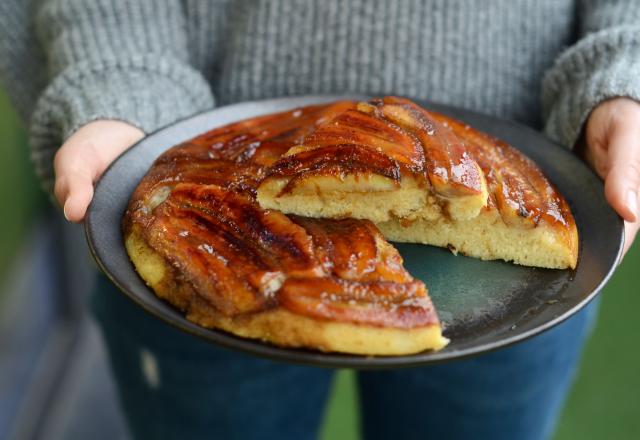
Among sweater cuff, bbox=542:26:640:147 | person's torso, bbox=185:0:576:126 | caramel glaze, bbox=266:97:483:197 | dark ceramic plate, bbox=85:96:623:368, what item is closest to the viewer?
dark ceramic plate, bbox=85:96:623:368

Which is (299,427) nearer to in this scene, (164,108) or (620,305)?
(164,108)

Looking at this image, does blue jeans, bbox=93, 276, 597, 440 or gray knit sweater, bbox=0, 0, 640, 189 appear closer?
gray knit sweater, bbox=0, 0, 640, 189

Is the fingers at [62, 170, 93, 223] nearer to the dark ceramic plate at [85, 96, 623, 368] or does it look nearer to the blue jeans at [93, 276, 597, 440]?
the dark ceramic plate at [85, 96, 623, 368]

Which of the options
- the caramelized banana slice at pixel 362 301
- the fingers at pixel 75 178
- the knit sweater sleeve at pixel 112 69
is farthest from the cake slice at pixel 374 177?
the knit sweater sleeve at pixel 112 69

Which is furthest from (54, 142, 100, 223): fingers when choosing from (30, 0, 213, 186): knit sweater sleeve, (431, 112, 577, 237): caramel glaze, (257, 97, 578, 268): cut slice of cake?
(431, 112, 577, 237): caramel glaze

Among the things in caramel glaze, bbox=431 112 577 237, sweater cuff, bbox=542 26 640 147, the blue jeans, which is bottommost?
the blue jeans

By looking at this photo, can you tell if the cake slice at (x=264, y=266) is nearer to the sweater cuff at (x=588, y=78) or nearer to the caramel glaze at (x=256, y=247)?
the caramel glaze at (x=256, y=247)

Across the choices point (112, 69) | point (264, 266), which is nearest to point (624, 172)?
point (264, 266)
